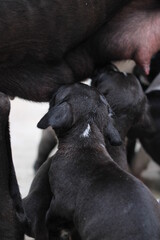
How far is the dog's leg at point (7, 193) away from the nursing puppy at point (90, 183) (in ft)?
0.33

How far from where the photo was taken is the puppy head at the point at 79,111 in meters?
2.44

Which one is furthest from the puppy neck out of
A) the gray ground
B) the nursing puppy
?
the gray ground

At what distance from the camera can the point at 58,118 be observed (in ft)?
7.97

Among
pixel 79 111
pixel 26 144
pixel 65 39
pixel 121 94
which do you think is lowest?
pixel 26 144

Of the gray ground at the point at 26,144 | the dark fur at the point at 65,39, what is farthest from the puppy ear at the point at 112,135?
the gray ground at the point at 26,144

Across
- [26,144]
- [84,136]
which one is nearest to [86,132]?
[84,136]

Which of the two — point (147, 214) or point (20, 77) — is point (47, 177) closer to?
point (20, 77)

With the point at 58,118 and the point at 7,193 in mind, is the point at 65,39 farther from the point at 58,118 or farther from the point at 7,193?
the point at 7,193

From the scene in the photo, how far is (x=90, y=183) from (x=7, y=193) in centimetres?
Answer: 28

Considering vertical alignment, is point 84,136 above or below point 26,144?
above

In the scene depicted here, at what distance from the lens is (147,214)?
2.14 metres

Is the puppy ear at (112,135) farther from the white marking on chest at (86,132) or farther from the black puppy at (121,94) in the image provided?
the black puppy at (121,94)

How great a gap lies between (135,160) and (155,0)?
1.22 m

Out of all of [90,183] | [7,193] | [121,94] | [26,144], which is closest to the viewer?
[90,183]
